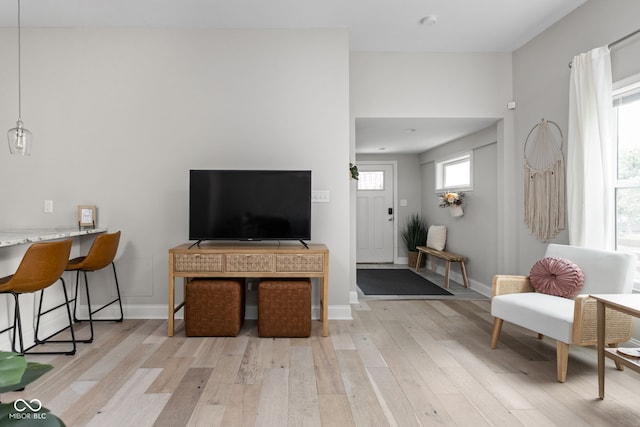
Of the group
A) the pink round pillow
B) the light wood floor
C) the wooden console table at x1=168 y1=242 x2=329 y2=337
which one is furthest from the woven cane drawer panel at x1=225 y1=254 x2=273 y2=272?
the pink round pillow

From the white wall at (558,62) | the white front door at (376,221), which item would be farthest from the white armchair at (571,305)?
the white front door at (376,221)

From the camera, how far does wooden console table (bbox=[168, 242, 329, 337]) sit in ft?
9.46

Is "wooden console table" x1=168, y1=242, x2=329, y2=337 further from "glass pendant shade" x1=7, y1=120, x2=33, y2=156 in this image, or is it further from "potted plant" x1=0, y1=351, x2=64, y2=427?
"potted plant" x1=0, y1=351, x2=64, y2=427

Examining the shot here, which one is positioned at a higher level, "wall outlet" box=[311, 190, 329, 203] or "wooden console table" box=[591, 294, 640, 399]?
"wall outlet" box=[311, 190, 329, 203]

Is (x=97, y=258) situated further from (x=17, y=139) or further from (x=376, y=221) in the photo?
(x=376, y=221)

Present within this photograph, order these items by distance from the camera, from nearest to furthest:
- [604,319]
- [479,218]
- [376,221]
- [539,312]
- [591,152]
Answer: [604,319] < [539,312] < [591,152] < [479,218] < [376,221]

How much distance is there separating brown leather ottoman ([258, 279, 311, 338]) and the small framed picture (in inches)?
70.1

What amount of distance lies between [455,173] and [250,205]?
3.60 meters

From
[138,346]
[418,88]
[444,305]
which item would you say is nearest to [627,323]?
[444,305]

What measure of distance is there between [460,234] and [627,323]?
9.44 ft

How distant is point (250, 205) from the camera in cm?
307

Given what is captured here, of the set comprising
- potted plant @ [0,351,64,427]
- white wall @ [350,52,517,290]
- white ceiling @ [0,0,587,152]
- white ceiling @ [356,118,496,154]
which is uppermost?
white ceiling @ [0,0,587,152]

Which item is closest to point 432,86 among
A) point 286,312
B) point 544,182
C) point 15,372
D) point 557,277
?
point 544,182

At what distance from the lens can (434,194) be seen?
5.98 metres
